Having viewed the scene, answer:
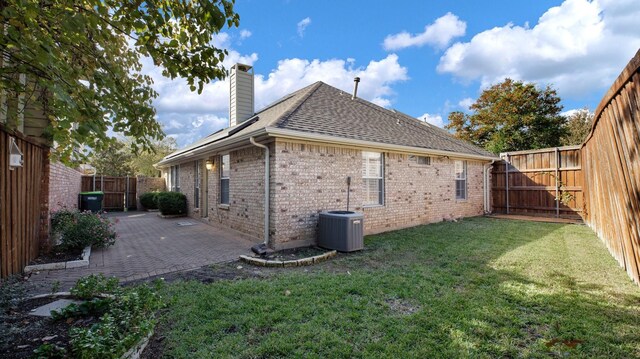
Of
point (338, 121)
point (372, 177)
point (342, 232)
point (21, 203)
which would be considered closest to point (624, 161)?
point (342, 232)

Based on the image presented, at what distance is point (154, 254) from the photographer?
657 centimetres

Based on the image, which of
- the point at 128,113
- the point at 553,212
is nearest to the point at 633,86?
the point at 128,113

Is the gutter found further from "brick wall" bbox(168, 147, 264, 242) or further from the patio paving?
the patio paving

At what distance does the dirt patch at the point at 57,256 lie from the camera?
18.2 ft

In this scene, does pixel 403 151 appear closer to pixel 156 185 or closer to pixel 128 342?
pixel 128 342

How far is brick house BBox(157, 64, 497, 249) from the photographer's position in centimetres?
695

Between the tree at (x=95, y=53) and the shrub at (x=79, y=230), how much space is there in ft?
12.6

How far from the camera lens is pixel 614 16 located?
21.6ft

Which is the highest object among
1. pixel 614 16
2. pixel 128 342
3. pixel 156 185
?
pixel 614 16

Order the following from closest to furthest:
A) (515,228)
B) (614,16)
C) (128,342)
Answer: (128,342) < (614,16) < (515,228)

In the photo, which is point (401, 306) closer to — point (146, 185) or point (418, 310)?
point (418, 310)

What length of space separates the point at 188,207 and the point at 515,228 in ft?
42.1

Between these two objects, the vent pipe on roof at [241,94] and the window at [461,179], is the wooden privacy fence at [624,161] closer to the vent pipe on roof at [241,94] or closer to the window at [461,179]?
the window at [461,179]

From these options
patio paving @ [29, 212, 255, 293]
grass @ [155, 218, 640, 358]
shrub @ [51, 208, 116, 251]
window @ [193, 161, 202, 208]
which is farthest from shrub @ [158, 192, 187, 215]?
grass @ [155, 218, 640, 358]
